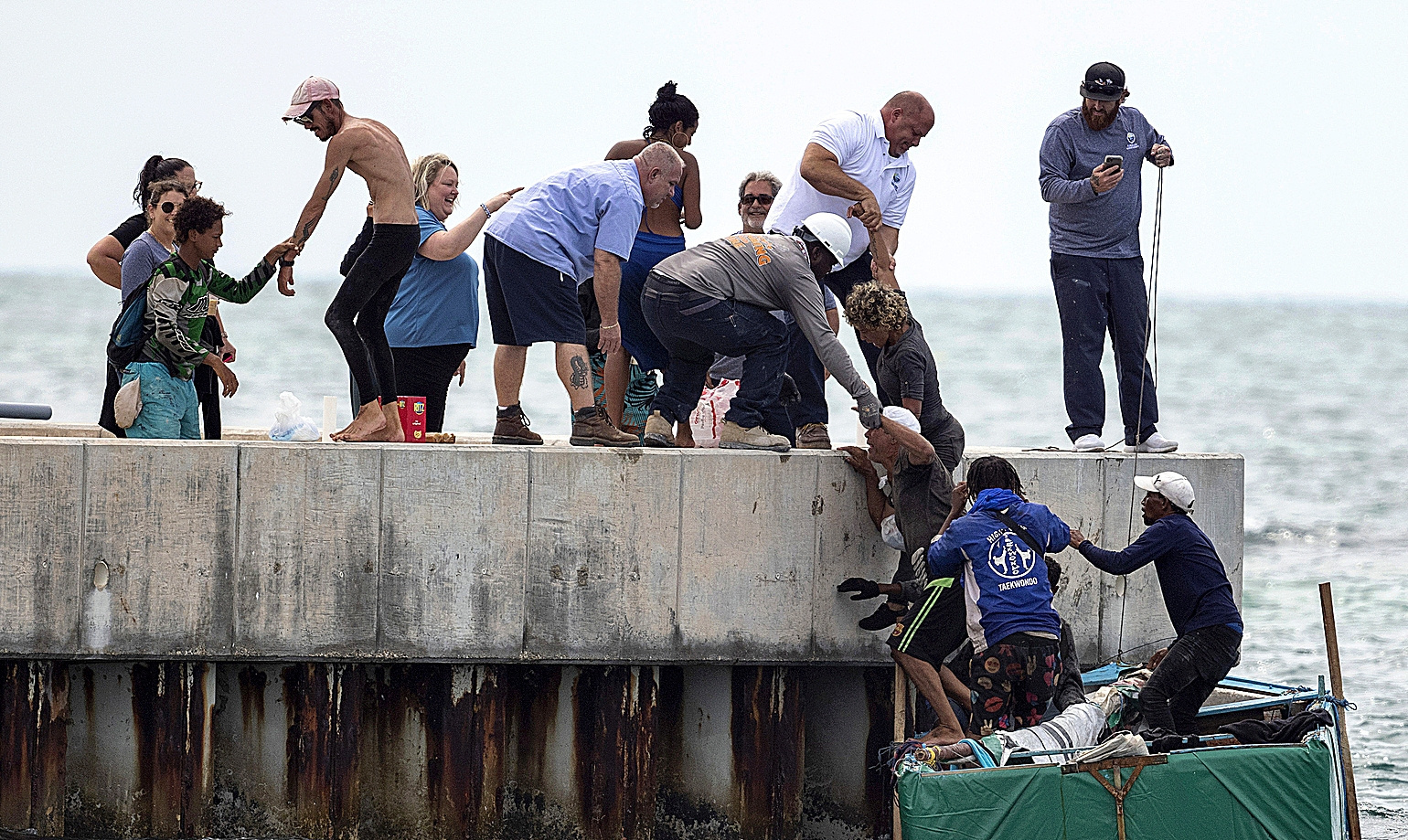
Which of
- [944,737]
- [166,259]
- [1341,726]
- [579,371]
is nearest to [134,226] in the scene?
[166,259]

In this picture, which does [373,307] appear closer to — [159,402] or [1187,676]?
[159,402]

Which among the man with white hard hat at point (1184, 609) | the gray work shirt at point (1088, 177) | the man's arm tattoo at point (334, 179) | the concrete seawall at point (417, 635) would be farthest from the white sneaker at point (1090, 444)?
the man's arm tattoo at point (334, 179)

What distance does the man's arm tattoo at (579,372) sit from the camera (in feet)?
25.8

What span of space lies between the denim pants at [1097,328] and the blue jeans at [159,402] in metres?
4.80

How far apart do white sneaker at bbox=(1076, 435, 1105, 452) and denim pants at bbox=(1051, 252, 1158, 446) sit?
125 mm

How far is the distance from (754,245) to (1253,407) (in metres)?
41.0

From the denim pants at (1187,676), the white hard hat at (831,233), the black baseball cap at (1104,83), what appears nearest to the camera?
the denim pants at (1187,676)

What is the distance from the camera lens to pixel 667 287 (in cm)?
773

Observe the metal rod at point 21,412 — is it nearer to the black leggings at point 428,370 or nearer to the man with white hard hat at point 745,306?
the black leggings at point 428,370

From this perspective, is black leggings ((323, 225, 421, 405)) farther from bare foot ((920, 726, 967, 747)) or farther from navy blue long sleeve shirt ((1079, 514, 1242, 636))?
navy blue long sleeve shirt ((1079, 514, 1242, 636))

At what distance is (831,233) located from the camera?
25.3ft

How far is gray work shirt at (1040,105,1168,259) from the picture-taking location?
8.74 metres

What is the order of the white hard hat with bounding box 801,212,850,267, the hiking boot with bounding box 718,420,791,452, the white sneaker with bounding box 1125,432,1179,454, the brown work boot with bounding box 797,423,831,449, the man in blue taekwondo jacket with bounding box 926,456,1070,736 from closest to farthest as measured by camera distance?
the man in blue taekwondo jacket with bounding box 926,456,1070,736, the hiking boot with bounding box 718,420,791,452, the white hard hat with bounding box 801,212,850,267, the brown work boot with bounding box 797,423,831,449, the white sneaker with bounding box 1125,432,1179,454

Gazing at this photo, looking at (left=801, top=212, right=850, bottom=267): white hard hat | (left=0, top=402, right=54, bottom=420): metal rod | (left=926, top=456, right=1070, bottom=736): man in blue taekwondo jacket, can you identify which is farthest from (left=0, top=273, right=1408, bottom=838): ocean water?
(left=0, top=402, right=54, bottom=420): metal rod
